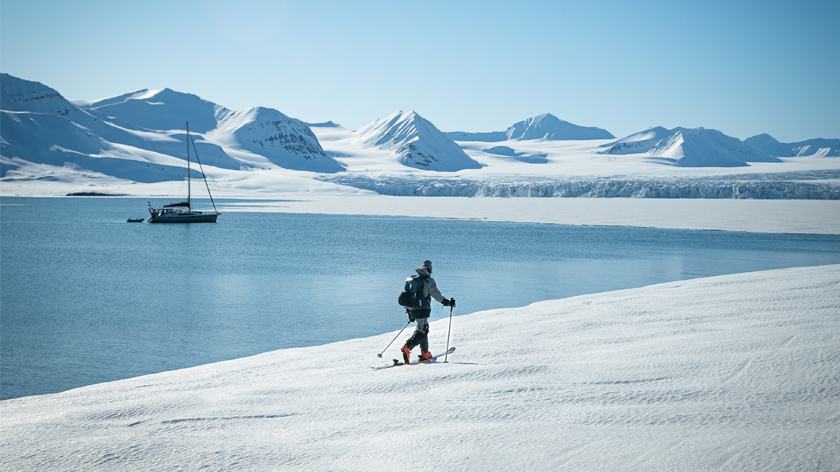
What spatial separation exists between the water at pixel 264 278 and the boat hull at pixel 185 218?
913cm

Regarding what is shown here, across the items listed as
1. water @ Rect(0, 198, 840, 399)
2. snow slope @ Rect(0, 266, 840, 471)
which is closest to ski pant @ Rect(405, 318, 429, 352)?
snow slope @ Rect(0, 266, 840, 471)

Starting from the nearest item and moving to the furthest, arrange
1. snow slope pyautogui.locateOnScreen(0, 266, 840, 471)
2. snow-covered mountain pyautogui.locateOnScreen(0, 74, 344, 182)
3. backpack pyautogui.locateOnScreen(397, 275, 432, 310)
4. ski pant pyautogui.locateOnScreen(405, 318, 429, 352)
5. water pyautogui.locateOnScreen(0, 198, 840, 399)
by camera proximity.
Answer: snow slope pyautogui.locateOnScreen(0, 266, 840, 471) → backpack pyautogui.locateOnScreen(397, 275, 432, 310) → ski pant pyautogui.locateOnScreen(405, 318, 429, 352) → water pyautogui.locateOnScreen(0, 198, 840, 399) → snow-covered mountain pyautogui.locateOnScreen(0, 74, 344, 182)

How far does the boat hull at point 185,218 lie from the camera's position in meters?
50.5

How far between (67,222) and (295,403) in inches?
1900

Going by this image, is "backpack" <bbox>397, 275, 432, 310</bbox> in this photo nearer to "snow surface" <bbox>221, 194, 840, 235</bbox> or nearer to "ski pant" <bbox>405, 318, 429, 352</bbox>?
"ski pant" <bbox>405, 318, 429, 352</bbox>

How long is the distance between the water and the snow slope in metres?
2.67

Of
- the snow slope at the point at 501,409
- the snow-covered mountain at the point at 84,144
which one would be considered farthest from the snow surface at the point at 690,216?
the snow-covered mountain at the point at 84,144

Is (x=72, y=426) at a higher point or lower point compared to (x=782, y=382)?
lower

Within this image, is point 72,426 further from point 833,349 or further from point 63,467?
point 833,349

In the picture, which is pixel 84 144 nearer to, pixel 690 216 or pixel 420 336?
pixel 690 216

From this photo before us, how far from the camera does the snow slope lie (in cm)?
432

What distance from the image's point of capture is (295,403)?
5832 mm

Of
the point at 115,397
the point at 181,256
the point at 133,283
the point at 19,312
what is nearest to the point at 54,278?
the point at 133,283

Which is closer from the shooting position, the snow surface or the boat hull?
the snow surface
